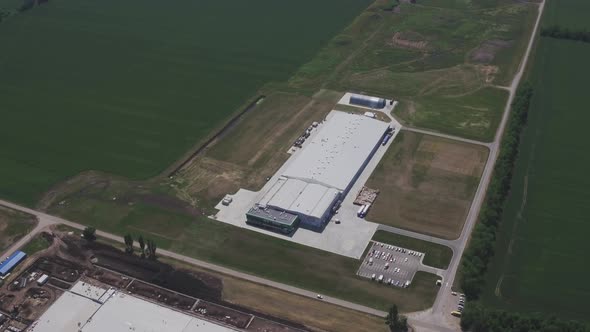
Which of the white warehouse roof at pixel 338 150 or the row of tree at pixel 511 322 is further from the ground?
the white warehouse roof at pixel 338 150

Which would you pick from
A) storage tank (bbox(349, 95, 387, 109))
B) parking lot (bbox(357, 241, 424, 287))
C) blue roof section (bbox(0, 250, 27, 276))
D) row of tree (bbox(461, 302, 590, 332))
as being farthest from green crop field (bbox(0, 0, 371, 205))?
row of tree (bbox(461, 302, 590, 332))

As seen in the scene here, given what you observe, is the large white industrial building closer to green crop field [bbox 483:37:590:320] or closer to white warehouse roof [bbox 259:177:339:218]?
white warehouse roof [bbox 259:177:339:218]

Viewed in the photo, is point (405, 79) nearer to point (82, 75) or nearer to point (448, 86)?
point (448, 86)

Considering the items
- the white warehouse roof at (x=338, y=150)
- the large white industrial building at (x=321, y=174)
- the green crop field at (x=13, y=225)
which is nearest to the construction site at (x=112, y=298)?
the green crop field at (x=13, y=225)

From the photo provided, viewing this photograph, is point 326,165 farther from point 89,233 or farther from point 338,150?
point 89,233

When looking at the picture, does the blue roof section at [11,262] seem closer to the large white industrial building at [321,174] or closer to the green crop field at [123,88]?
the green crop field at [123,88]
